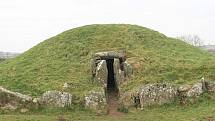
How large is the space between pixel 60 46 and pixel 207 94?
42.2 ft

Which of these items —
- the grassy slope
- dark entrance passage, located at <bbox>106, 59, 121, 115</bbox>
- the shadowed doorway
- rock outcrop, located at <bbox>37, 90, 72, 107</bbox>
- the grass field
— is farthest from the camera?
the grassy slope

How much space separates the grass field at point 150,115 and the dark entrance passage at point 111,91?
1.21m

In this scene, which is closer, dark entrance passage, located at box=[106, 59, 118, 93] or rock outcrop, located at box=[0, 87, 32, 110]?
rock outcrop, located at box=[0, 87, 32, 110]

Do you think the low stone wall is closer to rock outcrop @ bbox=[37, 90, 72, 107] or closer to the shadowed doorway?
the shadowed doorway

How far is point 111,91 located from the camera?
31.3 metres

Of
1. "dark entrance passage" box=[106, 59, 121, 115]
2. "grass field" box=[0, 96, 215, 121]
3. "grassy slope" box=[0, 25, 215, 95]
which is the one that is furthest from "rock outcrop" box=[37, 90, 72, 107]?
"dark entrance passage" box=[106, 59, 121, 115]

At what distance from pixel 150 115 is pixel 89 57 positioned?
330 inches

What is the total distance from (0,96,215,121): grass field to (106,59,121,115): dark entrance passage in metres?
1.21

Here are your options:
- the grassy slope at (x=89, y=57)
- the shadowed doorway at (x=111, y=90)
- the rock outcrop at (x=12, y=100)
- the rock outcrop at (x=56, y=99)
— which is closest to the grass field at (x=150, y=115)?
the rock outcrop at (x=56, y=99)

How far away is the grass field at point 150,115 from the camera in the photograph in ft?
81.8

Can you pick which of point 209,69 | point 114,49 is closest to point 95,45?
point 114,49

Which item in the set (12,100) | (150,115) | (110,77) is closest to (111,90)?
(110,77)

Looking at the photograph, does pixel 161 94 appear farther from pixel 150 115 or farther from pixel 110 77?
pixel 110 77

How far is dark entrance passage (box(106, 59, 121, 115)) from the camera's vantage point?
1085 inches
